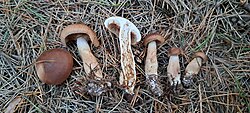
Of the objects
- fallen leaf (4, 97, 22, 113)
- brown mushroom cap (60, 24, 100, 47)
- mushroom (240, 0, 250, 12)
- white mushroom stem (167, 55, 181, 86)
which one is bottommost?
fallen leaf (4, 97, 22, 113)

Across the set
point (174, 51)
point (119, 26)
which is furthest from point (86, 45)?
point (174, 51)

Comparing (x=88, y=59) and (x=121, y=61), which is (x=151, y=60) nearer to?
(x=121, y=61)

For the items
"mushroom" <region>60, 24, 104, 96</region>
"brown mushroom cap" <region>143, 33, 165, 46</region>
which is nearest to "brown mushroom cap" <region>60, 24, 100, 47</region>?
"mushroom" <region>60, 24, 104, 96</region>

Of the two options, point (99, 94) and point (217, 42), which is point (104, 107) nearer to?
point (99, 94)

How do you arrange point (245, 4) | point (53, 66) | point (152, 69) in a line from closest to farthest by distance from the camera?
point (53, 66)
point (152, 69)
point (245, 4)

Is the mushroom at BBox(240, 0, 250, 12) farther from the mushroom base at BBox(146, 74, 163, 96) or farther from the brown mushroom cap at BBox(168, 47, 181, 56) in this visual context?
the mushroom base at BBox(146, 74, 163, 96)

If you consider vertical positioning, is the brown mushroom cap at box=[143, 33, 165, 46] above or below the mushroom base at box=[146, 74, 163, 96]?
above

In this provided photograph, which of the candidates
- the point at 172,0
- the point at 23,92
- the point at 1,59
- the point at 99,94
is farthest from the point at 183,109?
the point at 1,59
